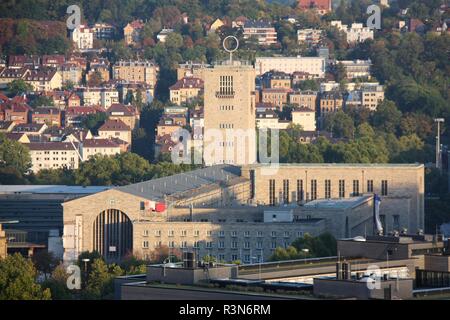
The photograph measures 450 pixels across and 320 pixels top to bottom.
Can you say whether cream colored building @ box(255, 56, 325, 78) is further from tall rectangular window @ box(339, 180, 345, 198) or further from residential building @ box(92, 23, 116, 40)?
tall rectangular window @ box(339, 180, 345, 198)

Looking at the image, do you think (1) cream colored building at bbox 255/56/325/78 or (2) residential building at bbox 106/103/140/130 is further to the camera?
(1) cream colored building at bbox 255/56/325/78

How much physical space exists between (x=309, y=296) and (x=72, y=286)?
16827 mm

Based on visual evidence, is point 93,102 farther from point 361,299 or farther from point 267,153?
point 361,299

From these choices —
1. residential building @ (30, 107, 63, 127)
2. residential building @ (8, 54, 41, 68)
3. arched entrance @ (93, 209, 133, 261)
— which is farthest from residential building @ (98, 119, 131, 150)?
arched entrance @ (93, 209, 133, 261)

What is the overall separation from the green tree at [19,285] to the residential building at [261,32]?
105 metres

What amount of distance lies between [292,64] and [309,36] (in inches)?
361

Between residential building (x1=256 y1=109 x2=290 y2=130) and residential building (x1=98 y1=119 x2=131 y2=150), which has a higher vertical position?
residential building (x1=256 y1=109 x2=290 y2=130)

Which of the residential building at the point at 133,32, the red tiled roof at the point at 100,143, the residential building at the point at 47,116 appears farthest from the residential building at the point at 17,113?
the residential building at the point at 133,32

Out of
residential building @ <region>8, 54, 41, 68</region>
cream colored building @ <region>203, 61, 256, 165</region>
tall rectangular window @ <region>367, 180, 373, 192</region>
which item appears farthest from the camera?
residential building @ <region>8, 54, 41, 68</region>

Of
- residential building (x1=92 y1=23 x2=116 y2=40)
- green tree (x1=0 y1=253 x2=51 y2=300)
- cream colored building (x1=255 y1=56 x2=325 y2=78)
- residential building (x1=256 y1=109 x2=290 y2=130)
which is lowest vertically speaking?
green tree (x1=0 y1=253 x2=51 y2=300)

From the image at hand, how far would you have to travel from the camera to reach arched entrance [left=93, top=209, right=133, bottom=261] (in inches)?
2852

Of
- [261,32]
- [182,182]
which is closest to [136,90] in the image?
[261,32]

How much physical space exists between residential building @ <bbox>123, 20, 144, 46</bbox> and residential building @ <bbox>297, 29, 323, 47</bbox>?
9.80m
